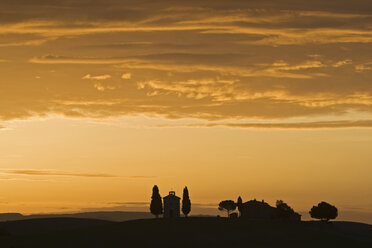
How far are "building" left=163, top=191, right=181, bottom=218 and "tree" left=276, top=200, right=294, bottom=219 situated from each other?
2368 centimetres

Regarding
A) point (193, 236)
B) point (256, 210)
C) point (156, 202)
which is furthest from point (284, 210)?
point (193, 236)

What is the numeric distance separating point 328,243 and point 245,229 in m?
16.1

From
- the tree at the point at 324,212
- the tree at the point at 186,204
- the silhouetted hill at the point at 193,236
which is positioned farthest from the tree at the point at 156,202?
the tree at the point at 324,212

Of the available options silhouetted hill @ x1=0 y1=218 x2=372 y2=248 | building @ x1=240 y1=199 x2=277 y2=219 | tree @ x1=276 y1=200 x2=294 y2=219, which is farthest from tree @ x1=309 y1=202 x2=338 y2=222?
silhouetted hill @ x1=0 y1=218 x2=372 y2=248

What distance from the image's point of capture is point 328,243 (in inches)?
5207

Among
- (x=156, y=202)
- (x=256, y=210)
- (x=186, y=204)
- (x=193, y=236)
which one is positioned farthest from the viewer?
(x=256, y=210)

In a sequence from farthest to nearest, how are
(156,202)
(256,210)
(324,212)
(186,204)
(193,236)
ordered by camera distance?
(256,210)
(324,212)
(186,204)
(156,202)
(193,236)

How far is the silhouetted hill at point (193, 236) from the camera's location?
122 metres

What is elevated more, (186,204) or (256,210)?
(256,210)

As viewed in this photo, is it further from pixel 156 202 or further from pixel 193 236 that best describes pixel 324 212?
pixel 193 236

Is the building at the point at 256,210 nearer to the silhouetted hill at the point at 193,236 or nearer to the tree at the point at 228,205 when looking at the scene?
the tree at the point at 228,205

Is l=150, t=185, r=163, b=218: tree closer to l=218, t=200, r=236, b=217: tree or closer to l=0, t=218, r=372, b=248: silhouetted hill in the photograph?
l=0, t=218, r=372, b=248: silhouetted hill

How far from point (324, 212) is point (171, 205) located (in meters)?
35.3

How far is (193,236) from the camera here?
12912 centimetres
